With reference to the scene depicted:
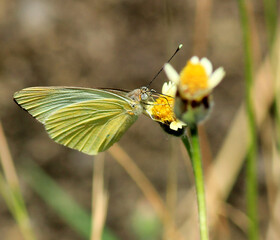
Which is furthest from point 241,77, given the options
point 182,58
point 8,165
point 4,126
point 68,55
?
point 8,165

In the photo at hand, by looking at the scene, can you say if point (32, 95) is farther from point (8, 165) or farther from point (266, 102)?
point (266, 102)

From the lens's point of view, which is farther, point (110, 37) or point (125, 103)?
point (110, 37)

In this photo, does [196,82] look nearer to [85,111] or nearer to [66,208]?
[85,111]

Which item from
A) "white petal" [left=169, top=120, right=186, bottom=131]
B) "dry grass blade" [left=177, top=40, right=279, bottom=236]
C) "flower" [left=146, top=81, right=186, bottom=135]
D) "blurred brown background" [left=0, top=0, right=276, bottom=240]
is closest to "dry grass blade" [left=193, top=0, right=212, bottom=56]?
"blurred brown background" [left=0, top=0, right=276, bottom=240]

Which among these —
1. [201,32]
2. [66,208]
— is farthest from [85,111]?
[201,32]

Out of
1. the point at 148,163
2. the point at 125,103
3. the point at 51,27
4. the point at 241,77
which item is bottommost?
the point at 125,103

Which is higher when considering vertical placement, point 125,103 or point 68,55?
point 68,55

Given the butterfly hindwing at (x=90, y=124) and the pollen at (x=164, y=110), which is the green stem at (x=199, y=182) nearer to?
the pollen at (x=164, y=110)
